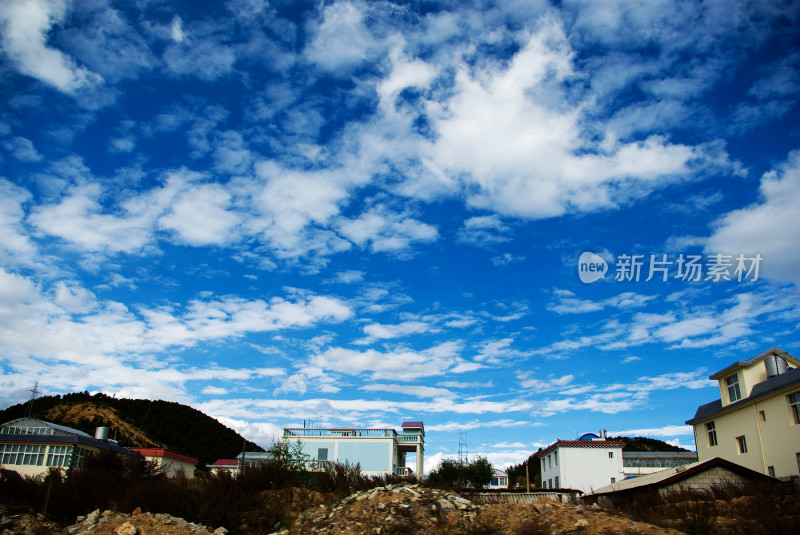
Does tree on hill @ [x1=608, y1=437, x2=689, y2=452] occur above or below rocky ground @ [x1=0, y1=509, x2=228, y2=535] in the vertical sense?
above

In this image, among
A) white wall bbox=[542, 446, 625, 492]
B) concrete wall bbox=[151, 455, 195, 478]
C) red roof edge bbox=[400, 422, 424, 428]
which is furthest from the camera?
red roof edge bbox=[400, 422, 424, 428]

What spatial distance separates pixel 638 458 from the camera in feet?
Result: 158

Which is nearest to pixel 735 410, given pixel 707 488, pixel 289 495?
pixel 707 488

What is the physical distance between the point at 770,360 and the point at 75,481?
3197cm

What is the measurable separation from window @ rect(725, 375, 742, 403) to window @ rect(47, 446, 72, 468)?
37090mm

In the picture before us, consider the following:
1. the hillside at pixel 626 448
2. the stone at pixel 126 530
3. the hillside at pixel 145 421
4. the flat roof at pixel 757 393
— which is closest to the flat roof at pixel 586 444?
the flat roof at pixel 757 393

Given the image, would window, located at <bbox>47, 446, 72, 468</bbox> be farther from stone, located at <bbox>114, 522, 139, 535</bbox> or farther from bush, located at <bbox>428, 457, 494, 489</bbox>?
bush, located at <bbox>428, 457, 494, 489</bbox>

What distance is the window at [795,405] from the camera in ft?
75.3

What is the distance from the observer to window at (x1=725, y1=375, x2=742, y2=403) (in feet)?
93.4

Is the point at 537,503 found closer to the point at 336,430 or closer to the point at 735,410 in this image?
the point at 735,410

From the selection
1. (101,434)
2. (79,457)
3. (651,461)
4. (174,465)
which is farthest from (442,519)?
(651,461)

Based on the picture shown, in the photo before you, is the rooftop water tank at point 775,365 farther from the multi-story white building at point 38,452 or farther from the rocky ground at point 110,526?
the multi-story white building at point 38,452

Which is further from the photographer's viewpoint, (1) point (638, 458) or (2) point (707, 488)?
(1) point (638, 458)

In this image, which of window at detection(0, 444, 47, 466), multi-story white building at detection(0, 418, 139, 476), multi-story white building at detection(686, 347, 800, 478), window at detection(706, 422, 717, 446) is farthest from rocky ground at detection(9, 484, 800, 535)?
window at detection(706, 422, 717, 446)
